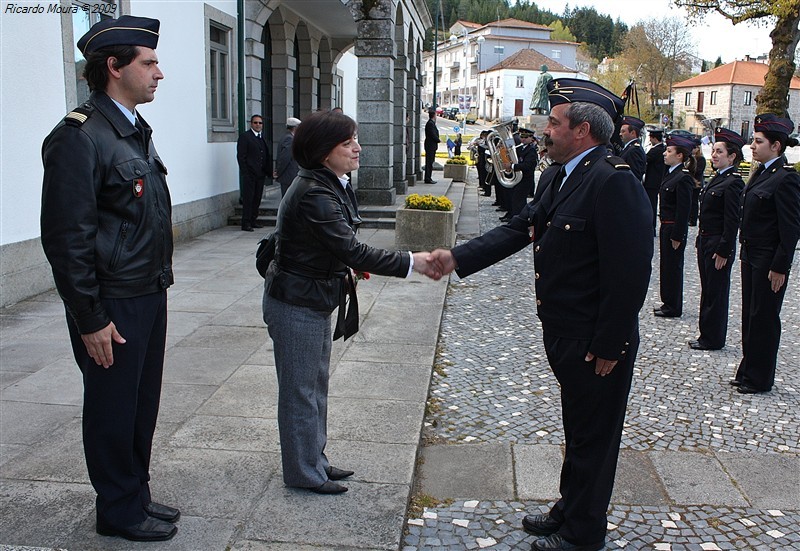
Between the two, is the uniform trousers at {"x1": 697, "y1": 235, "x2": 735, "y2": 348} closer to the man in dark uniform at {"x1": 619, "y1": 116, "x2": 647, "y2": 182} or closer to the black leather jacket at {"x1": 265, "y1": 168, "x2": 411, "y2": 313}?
the black leather jacket at {"x1": 265, "y1": 168, "x2": 411, "y2": 313}

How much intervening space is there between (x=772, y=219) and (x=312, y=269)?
3892 millimetres

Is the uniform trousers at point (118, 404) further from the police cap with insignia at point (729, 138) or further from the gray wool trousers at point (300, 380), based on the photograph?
the police cap with insignia at point (729, 138)

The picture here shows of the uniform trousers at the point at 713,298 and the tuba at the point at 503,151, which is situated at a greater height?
the tuba at the point at 503,151

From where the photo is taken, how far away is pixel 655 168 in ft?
45.5

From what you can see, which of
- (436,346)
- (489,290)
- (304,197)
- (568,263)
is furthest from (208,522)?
(489,290)

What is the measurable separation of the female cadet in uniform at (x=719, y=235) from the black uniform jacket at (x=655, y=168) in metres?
7.11

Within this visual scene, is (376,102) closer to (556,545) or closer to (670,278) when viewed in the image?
(670,278)

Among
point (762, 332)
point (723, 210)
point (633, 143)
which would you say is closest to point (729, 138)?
point (723, 210)

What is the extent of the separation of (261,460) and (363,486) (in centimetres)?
64

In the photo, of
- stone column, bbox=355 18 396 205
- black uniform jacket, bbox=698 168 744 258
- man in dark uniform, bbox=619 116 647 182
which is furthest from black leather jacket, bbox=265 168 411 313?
stone column, bbox=355 18 396 205

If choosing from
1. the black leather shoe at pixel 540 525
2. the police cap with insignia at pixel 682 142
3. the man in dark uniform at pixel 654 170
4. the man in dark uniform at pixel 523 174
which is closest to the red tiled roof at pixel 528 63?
the man in dark uniform at pixel 523 174

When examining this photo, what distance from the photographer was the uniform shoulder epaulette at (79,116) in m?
2.81

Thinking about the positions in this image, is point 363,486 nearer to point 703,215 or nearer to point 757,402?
point 757,402

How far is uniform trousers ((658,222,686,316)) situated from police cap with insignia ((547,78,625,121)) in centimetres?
509
